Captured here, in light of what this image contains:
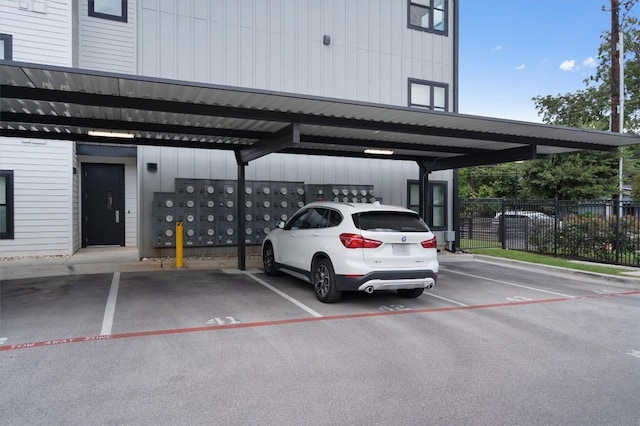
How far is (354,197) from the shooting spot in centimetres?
1440

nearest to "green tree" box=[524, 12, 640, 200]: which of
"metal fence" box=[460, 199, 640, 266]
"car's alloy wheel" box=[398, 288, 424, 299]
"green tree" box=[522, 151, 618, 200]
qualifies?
"green tree" box=[522, 151, 618, 200]

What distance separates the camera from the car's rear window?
7.12 meters

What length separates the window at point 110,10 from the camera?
44.2 ft

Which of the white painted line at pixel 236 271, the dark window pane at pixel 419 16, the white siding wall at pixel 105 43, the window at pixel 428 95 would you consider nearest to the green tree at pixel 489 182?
the window at pixel 428 95

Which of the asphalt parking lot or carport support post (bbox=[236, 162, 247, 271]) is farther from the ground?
carport support post (bbox=[236, 162, 247, 271])

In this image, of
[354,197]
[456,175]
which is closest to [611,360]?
[354,197]

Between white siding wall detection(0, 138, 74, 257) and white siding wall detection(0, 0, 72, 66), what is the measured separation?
7.52ft

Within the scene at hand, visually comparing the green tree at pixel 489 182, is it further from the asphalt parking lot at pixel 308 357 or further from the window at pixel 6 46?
the window at pixel 6 46

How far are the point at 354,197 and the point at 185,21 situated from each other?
7.26m

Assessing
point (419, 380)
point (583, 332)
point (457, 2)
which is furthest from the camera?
point (457, 2)

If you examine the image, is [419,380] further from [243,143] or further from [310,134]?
[243,143]

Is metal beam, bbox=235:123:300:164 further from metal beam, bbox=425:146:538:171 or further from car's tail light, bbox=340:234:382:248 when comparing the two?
metal beam, bbox=425:146:538:171

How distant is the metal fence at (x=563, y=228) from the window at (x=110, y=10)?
45.2 feet

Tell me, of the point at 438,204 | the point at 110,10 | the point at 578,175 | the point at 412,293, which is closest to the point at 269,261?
the point at 412,293
